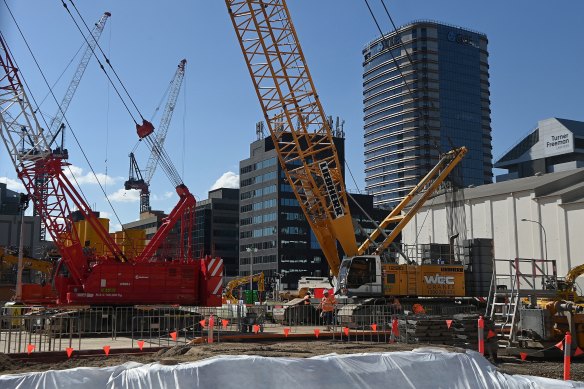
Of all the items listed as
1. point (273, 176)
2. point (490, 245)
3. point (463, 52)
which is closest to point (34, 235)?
point (273, 176)

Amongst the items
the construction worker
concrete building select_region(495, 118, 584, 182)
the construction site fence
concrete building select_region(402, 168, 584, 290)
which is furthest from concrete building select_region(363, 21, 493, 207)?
the construction site fence

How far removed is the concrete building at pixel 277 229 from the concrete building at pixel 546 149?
35825mm

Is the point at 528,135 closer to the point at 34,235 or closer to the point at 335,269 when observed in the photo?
the point at 34,235

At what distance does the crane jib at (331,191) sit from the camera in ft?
114

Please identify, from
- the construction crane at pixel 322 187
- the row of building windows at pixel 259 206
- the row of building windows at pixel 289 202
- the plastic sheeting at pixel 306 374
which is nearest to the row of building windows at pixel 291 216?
the row of building windows at pixel 289 202

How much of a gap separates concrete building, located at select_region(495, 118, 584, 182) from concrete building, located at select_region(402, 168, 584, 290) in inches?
2745

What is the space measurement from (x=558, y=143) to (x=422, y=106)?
38.2 metres

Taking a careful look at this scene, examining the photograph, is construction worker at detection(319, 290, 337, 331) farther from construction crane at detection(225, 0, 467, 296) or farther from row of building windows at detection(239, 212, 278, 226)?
row of building windows at detection(239, 212, 278, 226)

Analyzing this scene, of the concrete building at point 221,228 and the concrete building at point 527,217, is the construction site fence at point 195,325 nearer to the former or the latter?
the concrete building at point 527,217

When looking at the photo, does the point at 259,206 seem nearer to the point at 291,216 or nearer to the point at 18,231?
the point at 291,216

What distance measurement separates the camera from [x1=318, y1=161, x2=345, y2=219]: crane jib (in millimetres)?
34781

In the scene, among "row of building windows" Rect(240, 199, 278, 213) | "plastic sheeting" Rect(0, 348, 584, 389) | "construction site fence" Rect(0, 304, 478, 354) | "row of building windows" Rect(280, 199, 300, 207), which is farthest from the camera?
"row of building windows" Rect(240, 199, 278, 213)

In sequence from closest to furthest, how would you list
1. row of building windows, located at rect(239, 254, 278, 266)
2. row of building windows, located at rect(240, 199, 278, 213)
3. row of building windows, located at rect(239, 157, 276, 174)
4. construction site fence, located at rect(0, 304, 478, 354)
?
1. construction site fence, located at rect(0, 304, 478, 354)
2. row of building windows, located at rect(239, 254, 278, 266)
3. row of building windows, located at rect(240, 199, 278, 213)
4. row of building windows, located at rect(239, 157, 276, 174)

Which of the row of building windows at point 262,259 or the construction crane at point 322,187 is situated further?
the row of building windows at point 262,259
